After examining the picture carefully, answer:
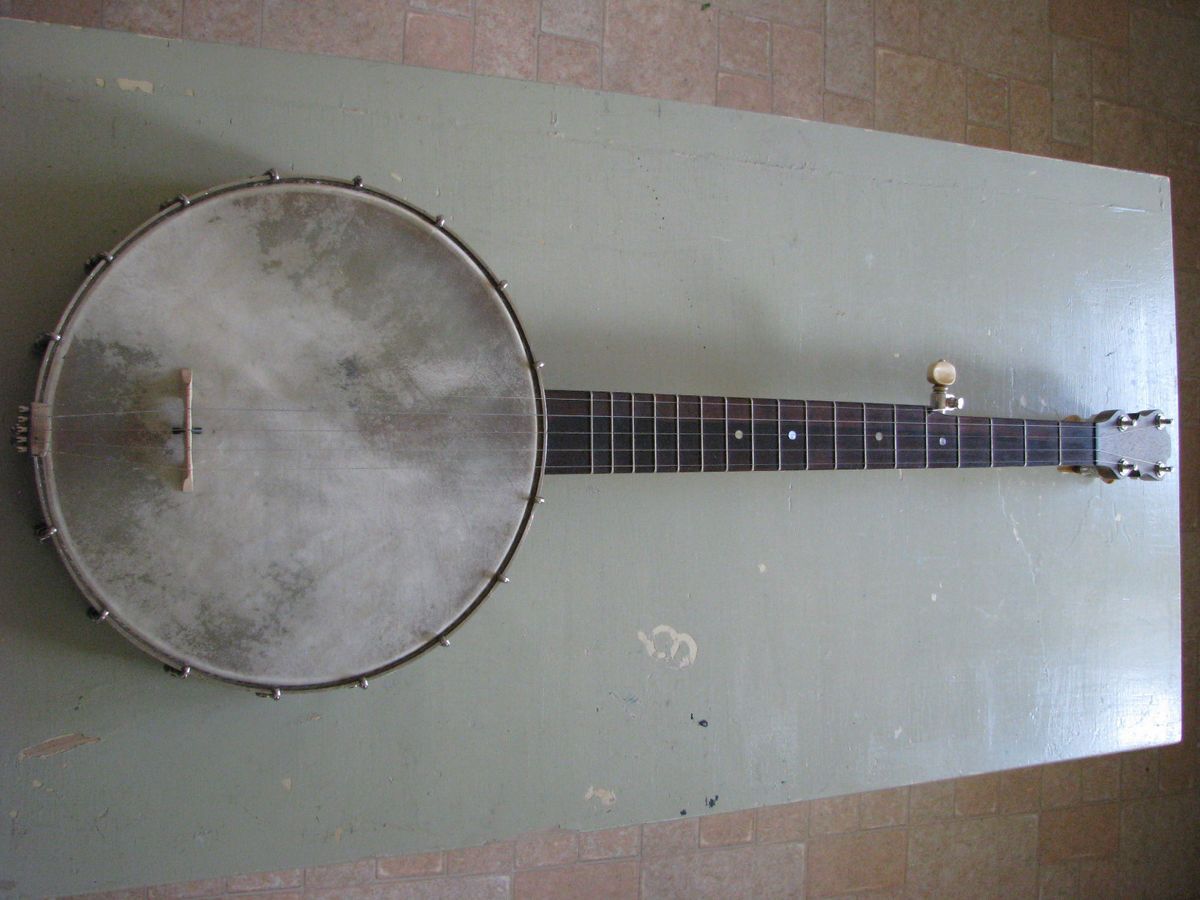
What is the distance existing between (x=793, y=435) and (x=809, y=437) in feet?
0.10

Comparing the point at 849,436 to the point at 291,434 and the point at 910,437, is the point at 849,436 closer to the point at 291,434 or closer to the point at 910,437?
the point at 910,437

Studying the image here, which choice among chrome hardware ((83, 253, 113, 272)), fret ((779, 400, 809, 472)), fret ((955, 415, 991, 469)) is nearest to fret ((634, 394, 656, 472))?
fret ((779, 400, 809, 472))

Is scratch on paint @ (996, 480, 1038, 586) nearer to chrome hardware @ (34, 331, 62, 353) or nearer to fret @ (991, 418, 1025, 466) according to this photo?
fret @ (991, 418, 1025, 466)

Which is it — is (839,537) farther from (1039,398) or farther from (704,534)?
(1039,398)

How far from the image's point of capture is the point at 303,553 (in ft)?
3.43

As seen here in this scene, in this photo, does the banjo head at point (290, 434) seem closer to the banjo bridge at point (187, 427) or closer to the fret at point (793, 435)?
the banjo bridge at point (187, 427)

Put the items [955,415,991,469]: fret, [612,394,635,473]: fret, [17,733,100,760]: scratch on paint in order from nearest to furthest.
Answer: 1. [17,733,100,760]: scratch on paint
2. [612,394,635,473]: fret
3. [955,415,991,469]: fret

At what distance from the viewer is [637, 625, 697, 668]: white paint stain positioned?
1.35m

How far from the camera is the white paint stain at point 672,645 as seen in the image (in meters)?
1.35

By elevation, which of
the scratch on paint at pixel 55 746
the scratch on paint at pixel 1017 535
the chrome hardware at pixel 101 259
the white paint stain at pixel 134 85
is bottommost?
the scratch on paint at pixel 55 746

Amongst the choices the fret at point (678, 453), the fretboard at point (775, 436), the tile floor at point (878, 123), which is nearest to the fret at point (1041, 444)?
the fretboard at point (775, 436)

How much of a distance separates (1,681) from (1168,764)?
2827 mm

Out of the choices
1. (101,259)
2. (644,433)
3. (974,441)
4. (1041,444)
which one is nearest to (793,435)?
(644,433)

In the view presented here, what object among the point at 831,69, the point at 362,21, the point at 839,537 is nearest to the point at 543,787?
the point at 839,537
